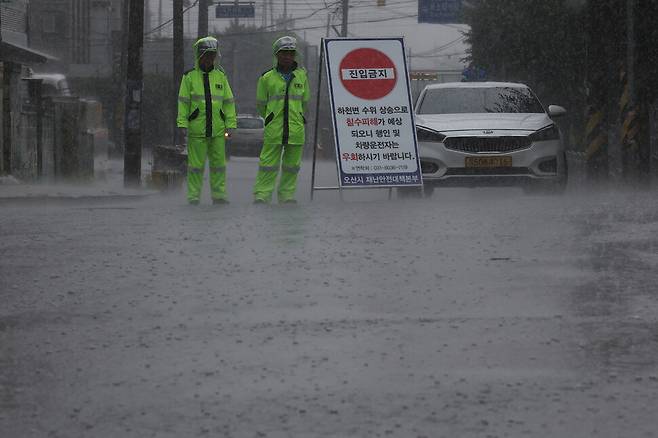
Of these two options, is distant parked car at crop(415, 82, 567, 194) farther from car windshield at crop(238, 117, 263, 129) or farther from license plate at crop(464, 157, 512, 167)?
car windshield at crop(238, 117, 263, 129)

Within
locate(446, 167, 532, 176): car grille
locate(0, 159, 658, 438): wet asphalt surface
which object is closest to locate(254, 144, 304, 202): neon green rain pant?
locate(446, 167, 532, 176): car grille

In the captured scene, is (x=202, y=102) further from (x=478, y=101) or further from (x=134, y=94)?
(x=134, y=94)

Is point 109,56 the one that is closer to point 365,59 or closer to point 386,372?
point 365,59

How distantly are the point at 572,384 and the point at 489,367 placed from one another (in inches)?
18.2

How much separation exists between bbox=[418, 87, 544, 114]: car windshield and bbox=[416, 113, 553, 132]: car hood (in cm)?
39

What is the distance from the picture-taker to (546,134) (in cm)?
1802

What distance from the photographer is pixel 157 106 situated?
66.6m

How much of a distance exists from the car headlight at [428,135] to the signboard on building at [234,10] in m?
53.2

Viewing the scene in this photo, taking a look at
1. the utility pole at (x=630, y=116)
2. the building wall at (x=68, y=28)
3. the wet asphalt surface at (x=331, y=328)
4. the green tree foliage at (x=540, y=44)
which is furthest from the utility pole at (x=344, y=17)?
the wet asphalt surface at (x=331, y=328)

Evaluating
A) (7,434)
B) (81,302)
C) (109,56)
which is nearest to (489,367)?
(7,434)

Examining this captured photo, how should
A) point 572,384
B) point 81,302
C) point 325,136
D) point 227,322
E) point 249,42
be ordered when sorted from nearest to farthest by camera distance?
point 572,384
point 227,322
point 81,302
point 325,136
point 249,42

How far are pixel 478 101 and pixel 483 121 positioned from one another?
1.29m

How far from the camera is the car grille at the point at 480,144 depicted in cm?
1756

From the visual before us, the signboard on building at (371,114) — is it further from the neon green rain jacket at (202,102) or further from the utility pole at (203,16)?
the utility pole at (203,16)
